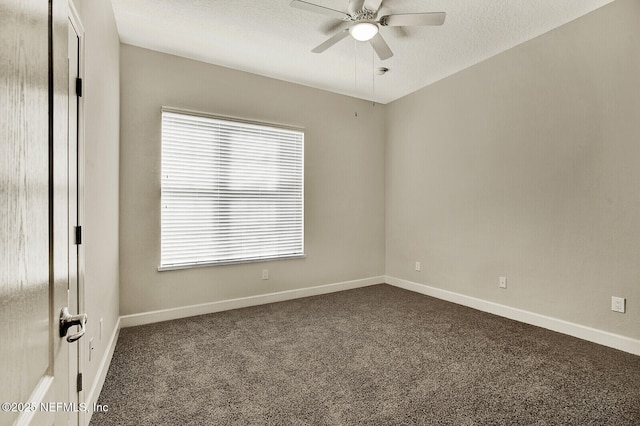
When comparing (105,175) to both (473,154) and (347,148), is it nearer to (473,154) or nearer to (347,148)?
(347,148)

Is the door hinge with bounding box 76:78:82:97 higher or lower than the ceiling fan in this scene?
lower

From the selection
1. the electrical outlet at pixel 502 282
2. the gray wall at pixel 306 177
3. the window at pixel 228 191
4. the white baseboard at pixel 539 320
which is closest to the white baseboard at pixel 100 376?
the gray wall at pixel 306 177

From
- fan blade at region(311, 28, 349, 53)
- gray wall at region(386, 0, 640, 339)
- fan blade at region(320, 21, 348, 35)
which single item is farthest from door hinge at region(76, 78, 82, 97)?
gray wall at region(386, 0, 640, 339)

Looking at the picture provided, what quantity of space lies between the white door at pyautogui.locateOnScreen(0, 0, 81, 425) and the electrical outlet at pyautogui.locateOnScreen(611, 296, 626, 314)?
3769 mm

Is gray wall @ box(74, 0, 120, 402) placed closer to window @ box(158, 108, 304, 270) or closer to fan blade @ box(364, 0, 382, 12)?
window @ box(158, 108, 304, 270)

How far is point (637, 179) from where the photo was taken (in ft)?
8.71

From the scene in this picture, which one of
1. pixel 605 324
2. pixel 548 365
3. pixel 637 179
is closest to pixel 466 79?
pixel 637 179

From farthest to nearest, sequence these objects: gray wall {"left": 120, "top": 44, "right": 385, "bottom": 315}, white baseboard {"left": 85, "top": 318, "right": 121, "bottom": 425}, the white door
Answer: gray wall {"left": 120, "top": 44, "right": 385, "bottom": 315}
white baseboard {"left": 85, "top": 318, "right": 121, "bottom": 425}
the white door

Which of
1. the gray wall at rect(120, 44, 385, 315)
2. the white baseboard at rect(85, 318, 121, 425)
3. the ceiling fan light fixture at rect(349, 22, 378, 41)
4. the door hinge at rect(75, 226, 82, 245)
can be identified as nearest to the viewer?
the door hinge at rect(75, 226, 82, 245)

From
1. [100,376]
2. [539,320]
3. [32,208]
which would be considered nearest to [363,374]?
[100,376]

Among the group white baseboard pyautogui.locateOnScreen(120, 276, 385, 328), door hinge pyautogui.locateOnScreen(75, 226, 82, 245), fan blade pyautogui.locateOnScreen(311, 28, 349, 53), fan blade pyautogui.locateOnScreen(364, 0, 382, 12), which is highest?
fan blade pyautogui.locateOnScreen(364, 0, 382, 12)

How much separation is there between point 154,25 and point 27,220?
321 centimetres

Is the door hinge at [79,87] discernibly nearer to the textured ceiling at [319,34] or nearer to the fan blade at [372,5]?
the textured ceiling at [319,34]

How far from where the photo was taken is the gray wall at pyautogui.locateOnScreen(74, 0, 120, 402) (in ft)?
6.14
